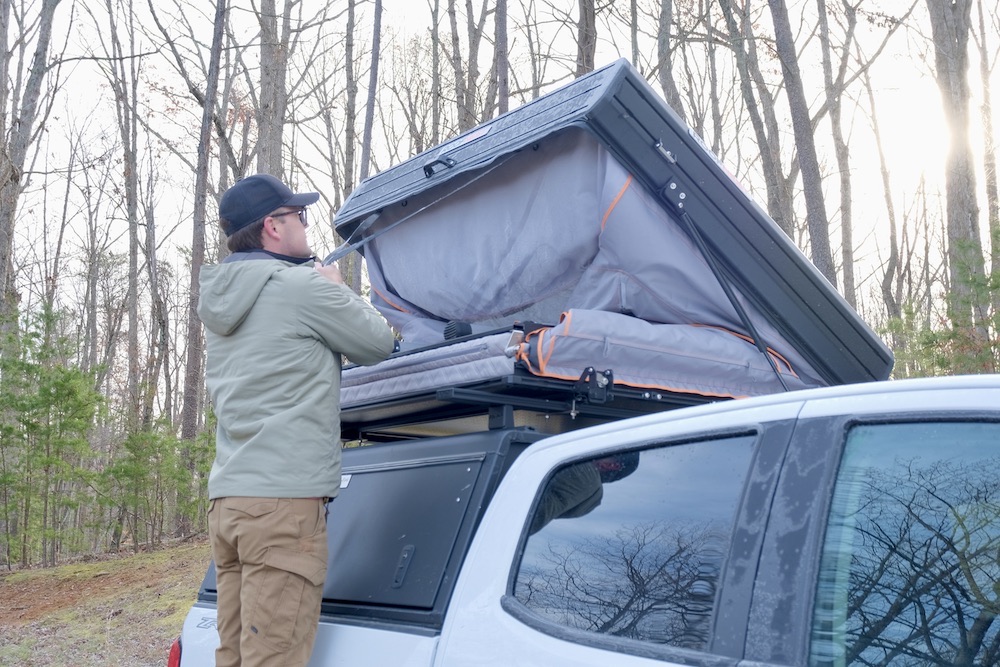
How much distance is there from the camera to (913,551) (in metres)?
1.58

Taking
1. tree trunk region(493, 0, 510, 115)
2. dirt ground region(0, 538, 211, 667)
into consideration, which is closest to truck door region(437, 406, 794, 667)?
dirt ground region(0, 538, 211, 667)

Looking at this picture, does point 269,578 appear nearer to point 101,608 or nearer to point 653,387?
point 653,387

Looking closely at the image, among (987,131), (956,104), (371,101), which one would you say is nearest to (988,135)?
(987,131)

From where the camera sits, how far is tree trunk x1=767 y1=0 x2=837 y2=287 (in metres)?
11.0

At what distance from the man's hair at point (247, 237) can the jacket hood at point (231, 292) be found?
0.79 feet

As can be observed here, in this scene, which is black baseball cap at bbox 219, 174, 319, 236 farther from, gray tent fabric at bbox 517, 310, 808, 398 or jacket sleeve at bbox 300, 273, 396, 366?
gray tent fabric at bbox 517, 310, 808, 398

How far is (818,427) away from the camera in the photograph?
1.74 metres

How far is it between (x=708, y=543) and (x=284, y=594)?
1.23 m

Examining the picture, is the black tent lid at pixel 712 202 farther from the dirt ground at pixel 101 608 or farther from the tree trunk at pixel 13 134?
the tree trunk at pixel 13 134

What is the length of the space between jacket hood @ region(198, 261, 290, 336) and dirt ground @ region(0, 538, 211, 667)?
653 centimetres

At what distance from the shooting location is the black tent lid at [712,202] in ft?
10.1

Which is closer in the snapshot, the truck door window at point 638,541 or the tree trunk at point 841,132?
the truck door window at point 638,541

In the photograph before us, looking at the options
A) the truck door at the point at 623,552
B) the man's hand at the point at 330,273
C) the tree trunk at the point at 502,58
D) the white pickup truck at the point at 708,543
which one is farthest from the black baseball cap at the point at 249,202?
the tree trunk at the point at 502,58

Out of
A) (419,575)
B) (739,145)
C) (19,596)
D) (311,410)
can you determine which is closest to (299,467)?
(311,410)
